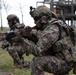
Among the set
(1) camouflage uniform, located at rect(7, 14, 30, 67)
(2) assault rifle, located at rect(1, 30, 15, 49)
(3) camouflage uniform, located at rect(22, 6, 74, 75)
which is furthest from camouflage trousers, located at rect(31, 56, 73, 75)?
(1) camouflage uniform, located at rect(7, 14, 30, 67)

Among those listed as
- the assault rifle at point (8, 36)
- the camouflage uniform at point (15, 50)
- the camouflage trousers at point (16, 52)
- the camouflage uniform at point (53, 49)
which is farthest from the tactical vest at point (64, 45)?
the camouflage trousers at point (16, 52)

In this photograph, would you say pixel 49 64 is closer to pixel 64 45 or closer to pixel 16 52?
pixel 64 45

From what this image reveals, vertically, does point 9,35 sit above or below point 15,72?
above

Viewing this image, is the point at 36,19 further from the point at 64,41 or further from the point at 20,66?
the point at 20,66

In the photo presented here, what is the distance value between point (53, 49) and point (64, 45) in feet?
0.63

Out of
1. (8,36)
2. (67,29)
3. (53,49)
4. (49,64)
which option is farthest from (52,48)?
(8,36)

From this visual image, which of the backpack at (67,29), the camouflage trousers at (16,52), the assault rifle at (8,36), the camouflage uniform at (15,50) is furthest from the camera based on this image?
the camouflage trousers at (16,52)

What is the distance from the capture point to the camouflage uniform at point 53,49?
555 cm

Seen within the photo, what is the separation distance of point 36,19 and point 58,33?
0.43 m

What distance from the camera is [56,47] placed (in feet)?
18.6

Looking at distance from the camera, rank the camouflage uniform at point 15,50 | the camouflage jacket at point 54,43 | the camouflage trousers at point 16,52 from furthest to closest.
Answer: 1. the camouflage trousers at point 16,52
2. the camouflage uniform at point 15,50
3. the camouflage jacket at point 54,43

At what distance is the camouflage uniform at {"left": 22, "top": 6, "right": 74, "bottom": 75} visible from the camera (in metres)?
5.55

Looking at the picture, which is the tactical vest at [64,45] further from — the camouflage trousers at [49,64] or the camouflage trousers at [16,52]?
the camouflage trousers at [16,52]

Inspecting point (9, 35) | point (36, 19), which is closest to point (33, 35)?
point (36, 19)
